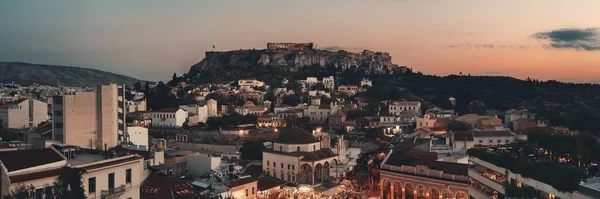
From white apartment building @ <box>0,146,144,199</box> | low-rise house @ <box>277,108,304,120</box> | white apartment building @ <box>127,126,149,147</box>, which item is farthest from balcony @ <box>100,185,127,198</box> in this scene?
low-rise house @ <box>277,108,304,120</box>

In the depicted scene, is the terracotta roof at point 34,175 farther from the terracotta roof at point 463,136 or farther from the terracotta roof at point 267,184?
the terracotta roof at point 463,136

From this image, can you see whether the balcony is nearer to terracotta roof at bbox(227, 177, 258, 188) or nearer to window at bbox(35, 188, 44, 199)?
window at bbox(35, 188, 44, 199)

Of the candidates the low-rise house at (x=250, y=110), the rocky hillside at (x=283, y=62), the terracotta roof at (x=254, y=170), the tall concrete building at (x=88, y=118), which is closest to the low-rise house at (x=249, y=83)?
the rocky hillside at (x=283, y=62)

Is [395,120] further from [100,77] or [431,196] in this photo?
[100,77]

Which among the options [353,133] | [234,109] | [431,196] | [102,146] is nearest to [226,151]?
[353,133]

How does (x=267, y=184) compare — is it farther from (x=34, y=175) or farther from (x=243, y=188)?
(x=34, y=175)
